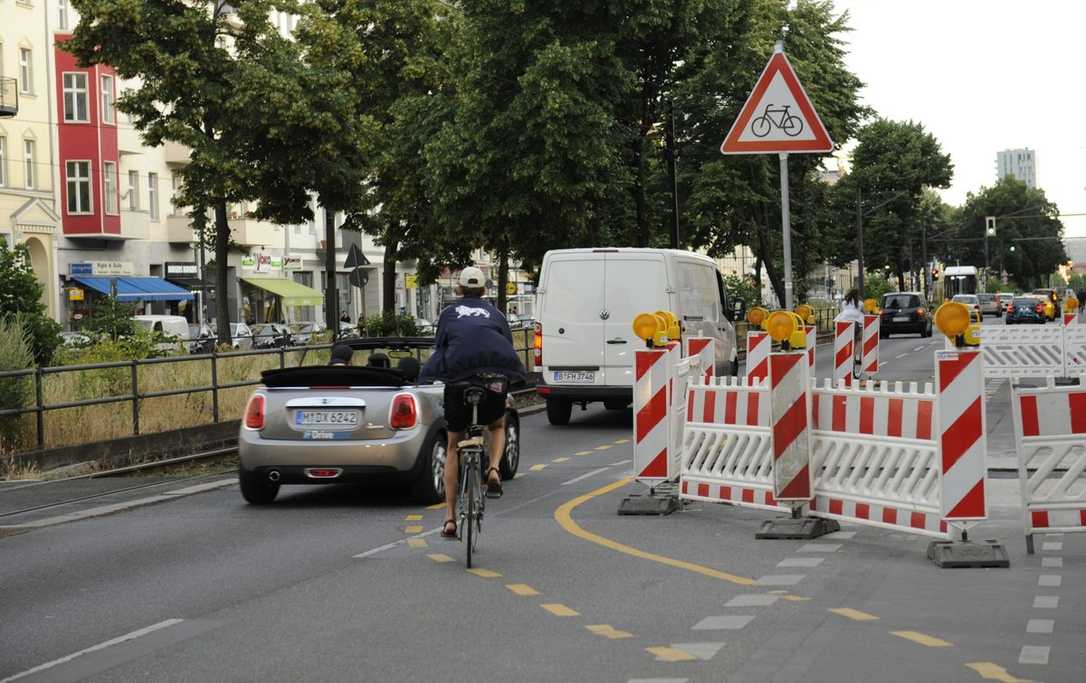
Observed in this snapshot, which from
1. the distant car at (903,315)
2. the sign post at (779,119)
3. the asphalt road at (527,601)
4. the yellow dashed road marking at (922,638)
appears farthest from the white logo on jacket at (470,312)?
the distant car at (903,315)

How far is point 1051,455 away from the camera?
10.9 m

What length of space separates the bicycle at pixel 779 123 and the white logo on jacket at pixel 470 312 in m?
3.05

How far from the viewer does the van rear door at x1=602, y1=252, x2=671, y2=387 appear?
23375 mm

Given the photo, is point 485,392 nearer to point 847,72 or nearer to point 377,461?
point 377,461

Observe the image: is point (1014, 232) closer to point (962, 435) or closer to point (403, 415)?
point (403, 415)

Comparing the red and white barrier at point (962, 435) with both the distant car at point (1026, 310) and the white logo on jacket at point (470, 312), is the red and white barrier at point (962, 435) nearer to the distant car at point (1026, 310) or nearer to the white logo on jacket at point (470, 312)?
the white logo on jacket at point (470, 312)

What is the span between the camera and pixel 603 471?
17.4m

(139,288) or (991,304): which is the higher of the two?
(139,288)

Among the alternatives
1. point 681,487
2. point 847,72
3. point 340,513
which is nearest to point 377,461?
point 340,513

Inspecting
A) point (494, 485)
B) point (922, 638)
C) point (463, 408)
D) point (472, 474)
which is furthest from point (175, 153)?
point (922, 638)

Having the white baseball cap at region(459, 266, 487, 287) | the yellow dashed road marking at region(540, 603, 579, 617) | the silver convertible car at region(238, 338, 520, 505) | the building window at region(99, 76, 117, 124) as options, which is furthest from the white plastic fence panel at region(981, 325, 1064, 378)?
the building window at region(99, 76, 117, 124)

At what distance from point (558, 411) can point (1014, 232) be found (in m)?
147

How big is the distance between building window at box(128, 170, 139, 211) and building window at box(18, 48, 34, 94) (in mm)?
8110

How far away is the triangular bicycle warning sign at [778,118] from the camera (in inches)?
533
